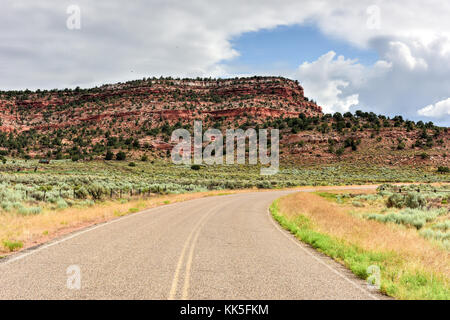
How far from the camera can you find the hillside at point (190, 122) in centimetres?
8888

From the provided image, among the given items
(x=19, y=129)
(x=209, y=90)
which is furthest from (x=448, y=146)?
(x=19, y=129)

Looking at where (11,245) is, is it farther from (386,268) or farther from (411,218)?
(411,218)

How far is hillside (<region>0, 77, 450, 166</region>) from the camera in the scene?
8888 centimetres

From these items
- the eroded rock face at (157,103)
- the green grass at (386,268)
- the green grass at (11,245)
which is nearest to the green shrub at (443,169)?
the eroded rock face at (157,103)

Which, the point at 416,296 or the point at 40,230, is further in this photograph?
the point at 40,230

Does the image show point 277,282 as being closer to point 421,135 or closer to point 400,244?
point 400,244

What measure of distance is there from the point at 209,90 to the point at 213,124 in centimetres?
2688

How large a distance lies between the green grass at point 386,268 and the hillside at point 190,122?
7672 cm

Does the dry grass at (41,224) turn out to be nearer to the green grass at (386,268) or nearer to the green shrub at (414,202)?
the green grass at (386,268)

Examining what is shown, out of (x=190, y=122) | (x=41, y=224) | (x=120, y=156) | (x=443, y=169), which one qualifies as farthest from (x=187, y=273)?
(x=190, y=122)

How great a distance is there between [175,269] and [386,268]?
16.3 ft

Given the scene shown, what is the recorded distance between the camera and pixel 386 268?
8336mm

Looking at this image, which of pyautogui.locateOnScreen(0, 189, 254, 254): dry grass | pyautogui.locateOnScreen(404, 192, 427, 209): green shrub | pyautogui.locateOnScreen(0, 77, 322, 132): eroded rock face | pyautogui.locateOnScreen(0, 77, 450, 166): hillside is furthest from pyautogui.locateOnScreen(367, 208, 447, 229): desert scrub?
pyautogui.locateOnScreen(0, 77, 322, 132): eroded rock face
